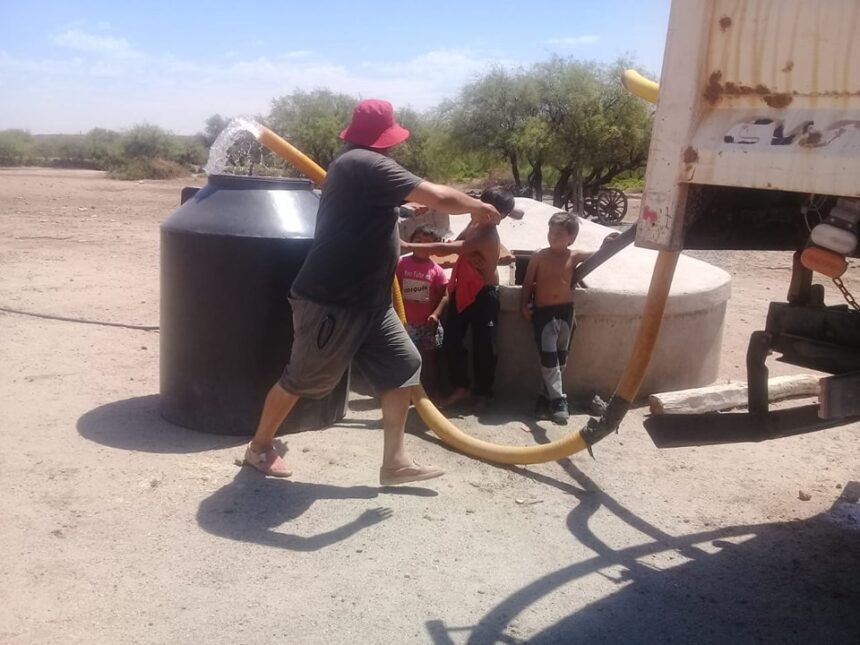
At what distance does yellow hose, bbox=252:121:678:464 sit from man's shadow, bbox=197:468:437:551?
0.35 meters

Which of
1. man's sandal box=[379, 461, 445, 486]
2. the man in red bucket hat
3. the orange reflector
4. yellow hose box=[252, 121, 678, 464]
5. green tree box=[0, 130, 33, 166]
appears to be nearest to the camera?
the orange reflector

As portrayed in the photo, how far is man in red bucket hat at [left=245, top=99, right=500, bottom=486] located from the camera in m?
3.94

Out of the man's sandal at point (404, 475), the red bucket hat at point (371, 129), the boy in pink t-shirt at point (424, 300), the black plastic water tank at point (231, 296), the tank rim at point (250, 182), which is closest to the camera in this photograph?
the red bucket hat at point (371, 129)

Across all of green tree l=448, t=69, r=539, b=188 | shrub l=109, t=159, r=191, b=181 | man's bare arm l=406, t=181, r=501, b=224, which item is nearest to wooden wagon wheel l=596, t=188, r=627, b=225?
green tree l=448, t=69, r=539, b=188

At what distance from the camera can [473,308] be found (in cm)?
550

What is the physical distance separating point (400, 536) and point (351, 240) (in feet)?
4.39

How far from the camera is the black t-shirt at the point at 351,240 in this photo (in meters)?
3.95

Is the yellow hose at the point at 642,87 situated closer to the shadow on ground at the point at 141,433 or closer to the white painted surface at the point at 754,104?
the white painted surface at the point at 754,104

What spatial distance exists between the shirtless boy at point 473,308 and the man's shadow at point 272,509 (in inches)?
54.3

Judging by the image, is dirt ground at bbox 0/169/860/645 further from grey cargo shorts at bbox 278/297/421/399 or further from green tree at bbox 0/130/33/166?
green tree at bbox 0/130/33/166

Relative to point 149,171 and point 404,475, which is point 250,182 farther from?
point 149,171

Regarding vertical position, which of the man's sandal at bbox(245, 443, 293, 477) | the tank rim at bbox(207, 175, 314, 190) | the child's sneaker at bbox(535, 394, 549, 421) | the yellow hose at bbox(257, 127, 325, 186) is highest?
the yellow hose at bbox(257, 127, 325, 186)

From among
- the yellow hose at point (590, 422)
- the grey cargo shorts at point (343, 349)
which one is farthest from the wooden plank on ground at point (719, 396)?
the grey cargo shorts at point (343, 349)

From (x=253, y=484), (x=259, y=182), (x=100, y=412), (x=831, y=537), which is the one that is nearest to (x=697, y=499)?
(x=831, y=537)
